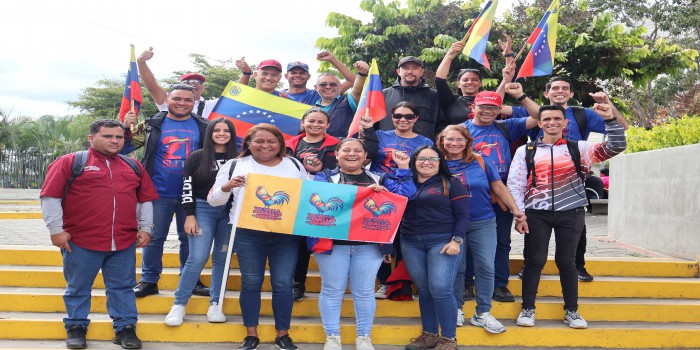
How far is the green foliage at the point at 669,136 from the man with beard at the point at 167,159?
236 inches

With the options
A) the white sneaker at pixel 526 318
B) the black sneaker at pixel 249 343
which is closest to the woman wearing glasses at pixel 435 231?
the white sneaker at pixel 526 318

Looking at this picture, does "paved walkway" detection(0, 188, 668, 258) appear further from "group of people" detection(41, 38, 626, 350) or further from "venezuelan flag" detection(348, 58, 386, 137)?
"venezuelan flag" detection(348, 58, 386, 137)

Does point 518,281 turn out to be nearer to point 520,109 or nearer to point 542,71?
point 520,109

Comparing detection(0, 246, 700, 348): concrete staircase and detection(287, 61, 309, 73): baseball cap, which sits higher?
detection(287, 61, 309, 73): baseball cap

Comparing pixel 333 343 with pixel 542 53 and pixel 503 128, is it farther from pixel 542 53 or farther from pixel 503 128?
pixel 542 53

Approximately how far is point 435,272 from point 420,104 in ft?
6.15

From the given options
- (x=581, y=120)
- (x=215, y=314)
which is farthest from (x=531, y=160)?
(x=215, y=314)

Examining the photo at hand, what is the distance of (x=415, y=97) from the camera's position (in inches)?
232

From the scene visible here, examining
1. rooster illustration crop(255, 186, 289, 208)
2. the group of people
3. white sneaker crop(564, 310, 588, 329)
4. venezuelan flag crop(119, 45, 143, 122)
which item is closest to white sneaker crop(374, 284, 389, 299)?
the group of people

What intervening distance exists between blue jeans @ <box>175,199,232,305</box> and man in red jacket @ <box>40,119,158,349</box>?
407mm

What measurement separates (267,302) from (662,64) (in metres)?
14.3

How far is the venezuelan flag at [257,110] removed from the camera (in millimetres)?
6273

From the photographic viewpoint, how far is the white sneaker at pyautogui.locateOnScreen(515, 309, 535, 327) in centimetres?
541

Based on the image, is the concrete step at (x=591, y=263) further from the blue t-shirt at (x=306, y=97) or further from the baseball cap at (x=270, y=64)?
the baseball cap at (x=270, y=64)
